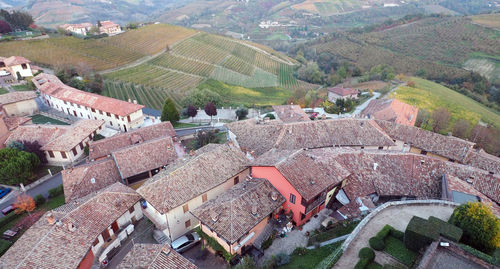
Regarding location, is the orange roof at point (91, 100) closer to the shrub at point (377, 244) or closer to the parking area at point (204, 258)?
the parking area at point (204, 258)

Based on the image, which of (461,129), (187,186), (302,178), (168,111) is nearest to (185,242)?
(187,186)

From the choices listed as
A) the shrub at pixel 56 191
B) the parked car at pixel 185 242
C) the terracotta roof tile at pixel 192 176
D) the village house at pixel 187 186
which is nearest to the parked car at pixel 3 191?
the shrub at pixel 56 191

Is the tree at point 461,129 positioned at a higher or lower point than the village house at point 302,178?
lower

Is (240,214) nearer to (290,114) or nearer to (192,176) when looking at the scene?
(192,176)

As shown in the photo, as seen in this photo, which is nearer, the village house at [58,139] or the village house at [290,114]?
the village house at [58,139]

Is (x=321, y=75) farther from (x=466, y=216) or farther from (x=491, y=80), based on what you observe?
(x=466, y=216)

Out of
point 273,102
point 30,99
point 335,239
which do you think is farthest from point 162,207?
point 273,102

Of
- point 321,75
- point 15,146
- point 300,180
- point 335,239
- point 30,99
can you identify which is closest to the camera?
point 335,239
